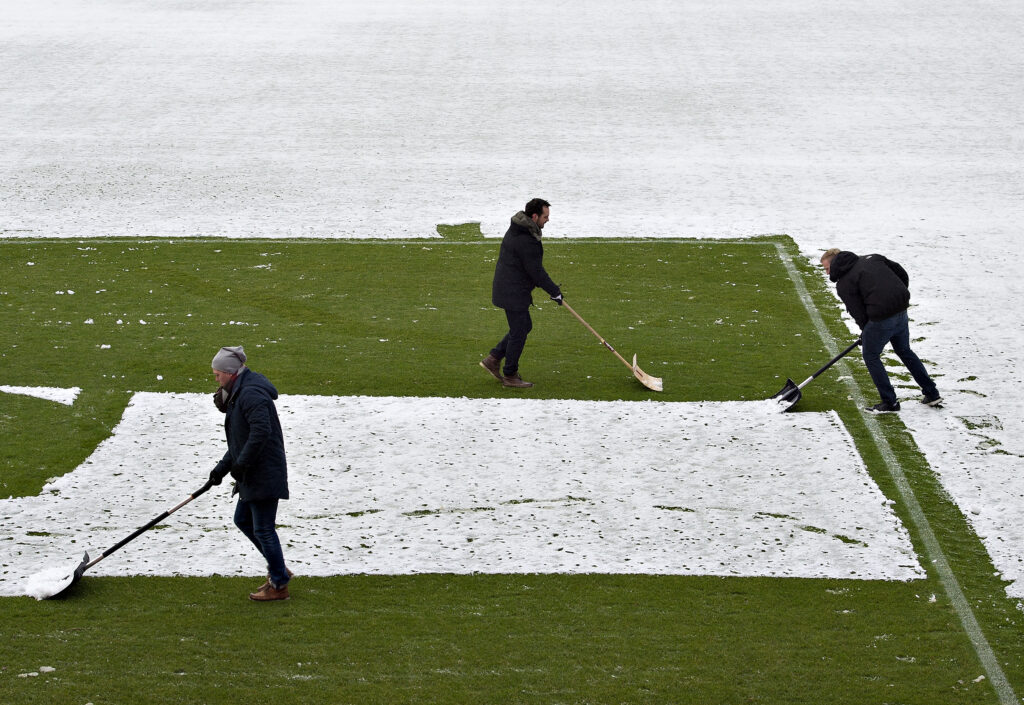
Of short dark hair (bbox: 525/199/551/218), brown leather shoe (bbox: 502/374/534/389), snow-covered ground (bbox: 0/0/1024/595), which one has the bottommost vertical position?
snow-covered ground (bbox: 0/0/1024/595)

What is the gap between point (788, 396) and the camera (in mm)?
11039

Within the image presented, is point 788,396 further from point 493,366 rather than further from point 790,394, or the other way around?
point 493,366

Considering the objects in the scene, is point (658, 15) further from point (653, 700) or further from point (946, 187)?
point (653, 700)

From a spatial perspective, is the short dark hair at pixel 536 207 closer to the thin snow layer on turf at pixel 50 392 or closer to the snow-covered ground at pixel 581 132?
the snow-covered ground at pixel 581 132

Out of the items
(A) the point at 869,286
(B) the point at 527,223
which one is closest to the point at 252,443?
(B) the point at 527,223

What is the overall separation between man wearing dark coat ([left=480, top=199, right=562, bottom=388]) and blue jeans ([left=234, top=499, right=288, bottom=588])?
4356mm

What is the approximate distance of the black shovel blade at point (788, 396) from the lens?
10945 millimetres

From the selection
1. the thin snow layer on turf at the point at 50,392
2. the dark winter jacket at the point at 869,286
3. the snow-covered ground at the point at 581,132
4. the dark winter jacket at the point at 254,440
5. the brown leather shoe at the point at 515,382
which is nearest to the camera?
the dark winter jacket at the point at 254,440

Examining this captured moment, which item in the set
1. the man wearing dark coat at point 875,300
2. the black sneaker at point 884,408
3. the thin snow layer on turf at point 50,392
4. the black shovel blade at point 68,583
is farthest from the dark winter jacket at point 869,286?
the thin snow layer on turf at point 50,392

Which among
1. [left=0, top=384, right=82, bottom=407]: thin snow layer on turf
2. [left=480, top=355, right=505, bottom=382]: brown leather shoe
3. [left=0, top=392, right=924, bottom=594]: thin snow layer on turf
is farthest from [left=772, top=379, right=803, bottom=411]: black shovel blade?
[left=0, top=384, right=82, bottom=407]: thin snow layer on turf

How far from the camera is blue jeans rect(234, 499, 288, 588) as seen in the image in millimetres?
7266

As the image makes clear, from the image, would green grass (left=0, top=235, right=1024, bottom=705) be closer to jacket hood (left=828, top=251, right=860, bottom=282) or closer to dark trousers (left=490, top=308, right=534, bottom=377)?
dark trousers (left=490, top=308, right=534, bottom=377)

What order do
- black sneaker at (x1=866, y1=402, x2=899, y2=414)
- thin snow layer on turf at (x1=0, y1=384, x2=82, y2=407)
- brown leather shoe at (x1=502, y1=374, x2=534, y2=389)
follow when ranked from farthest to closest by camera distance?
brown leather shoe at (x1=502, y1=374, x2=534, y2=389), thin snow layer on turf at (x1=0, y1=384, x2=82, y2=407), black sneaker at (x1=866, y1=402, x2=899, y2=414)

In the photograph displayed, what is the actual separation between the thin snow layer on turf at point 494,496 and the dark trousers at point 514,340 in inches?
21.1
